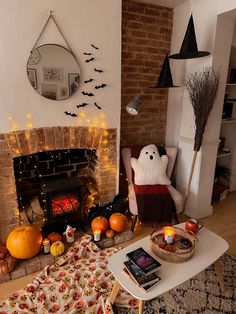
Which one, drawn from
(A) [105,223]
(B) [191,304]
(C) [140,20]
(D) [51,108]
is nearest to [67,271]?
(A) [105,223]

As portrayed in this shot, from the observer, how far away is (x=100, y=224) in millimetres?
2311

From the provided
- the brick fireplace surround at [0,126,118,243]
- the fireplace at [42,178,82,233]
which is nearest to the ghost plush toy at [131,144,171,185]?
the brick fireplace surround at [0,126,118,243]

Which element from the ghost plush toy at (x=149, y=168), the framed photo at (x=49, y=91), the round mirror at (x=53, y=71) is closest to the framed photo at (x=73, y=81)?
the round mirror at (x=53, y=71)

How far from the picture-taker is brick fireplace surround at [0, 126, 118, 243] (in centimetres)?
204

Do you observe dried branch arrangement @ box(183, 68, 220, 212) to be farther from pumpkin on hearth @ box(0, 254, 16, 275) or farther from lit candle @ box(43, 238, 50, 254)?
pumpkin on hearth @ box(0, 254, 16, 275)

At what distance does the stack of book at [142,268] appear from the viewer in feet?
4.36

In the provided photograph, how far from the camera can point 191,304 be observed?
5.46 ft

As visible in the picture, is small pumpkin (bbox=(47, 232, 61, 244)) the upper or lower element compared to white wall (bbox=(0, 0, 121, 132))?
lower

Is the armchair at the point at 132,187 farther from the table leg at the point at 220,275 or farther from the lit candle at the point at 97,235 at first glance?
the table leg at the point at 220,275

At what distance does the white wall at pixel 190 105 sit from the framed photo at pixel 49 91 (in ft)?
4.85

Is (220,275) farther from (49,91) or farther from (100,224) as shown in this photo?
(49,91)

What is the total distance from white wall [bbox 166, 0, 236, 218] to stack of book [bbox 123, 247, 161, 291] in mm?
1410

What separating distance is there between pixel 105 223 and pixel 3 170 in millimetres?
1061

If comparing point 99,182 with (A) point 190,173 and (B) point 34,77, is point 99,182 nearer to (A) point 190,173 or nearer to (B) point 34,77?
(A) point 190,173
